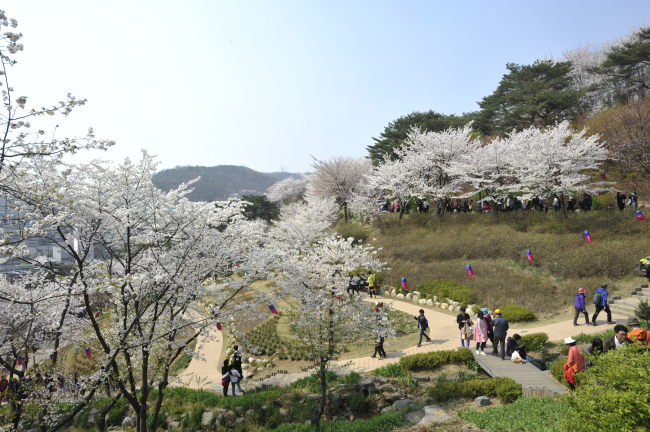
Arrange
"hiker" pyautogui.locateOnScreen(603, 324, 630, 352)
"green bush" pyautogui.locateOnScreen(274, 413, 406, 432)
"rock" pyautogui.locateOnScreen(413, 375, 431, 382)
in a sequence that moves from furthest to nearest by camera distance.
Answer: "rock" pyautogui.locateOnScreen(413, 375, 431, 382), "green bush" pyautogui.locateOnScreen(274, 413, 406, 432), "hiker" pyautogui.locateOnScreen(603, 324, 630, 352)

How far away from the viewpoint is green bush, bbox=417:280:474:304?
749 inches

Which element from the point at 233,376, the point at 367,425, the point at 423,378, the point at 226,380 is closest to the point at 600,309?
the point at 423,378

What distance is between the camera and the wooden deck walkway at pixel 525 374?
342 inches

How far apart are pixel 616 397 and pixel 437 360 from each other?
27.1ft

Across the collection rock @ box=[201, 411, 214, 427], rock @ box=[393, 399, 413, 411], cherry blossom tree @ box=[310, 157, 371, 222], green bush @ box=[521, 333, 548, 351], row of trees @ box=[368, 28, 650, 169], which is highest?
row of trees @ box=[368, 28, 650, 169]

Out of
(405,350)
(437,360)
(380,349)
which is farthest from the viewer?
(405,350)

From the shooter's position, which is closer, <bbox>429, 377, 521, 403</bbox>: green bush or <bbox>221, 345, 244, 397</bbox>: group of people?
<bbox>429, 377, 521, 403</bbox>: green bush

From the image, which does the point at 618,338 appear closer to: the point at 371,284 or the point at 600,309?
the point at 600,309

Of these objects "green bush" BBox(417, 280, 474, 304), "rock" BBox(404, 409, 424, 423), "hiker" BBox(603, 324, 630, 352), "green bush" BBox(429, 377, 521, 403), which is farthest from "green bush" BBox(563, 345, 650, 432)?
"green bush" BBox(417, 280, 474, 304)

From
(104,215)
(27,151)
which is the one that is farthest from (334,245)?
(27,151)

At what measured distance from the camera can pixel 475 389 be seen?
939cm

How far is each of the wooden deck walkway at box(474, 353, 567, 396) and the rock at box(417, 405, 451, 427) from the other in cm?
216

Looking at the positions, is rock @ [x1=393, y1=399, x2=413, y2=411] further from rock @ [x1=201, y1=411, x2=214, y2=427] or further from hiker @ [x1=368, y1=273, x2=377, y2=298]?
hiker @ [x1=368, y1=273, x2=377, y2=298]

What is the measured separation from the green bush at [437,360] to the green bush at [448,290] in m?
7.10
